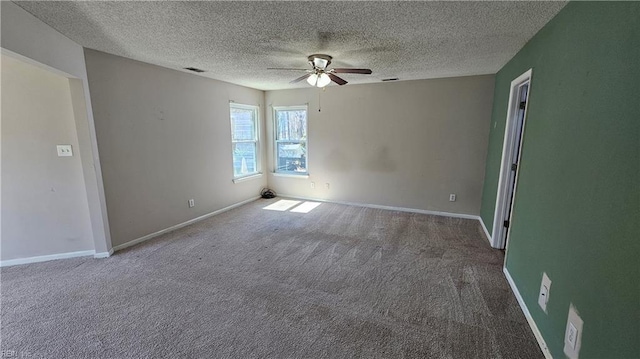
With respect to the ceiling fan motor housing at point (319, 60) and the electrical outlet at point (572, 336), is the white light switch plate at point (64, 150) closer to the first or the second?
the ceiling fan motor housing at point (319, 60)

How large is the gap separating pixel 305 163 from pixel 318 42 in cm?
315

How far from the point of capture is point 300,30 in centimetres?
222

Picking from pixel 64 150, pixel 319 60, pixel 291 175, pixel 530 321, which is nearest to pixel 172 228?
pixel 64 150

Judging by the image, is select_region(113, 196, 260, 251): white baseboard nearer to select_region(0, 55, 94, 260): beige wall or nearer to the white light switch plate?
select_region(0, 55, 94, 260): beige wall

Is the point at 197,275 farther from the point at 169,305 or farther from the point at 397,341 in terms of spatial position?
the point at 397,341

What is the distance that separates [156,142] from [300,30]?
2.53 metres

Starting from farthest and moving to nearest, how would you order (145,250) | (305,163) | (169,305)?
(305,163), (145,250), (169,305)

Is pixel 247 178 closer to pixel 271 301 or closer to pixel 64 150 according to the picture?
pixel 64 150

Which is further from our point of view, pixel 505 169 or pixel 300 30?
pixel 505 169

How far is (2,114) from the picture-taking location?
255 centimetres

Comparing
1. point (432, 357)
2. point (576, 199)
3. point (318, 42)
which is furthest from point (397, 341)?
point (318, 42)

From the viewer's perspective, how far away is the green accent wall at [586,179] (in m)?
1.12

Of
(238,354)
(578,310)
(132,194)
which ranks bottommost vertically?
(238,354)

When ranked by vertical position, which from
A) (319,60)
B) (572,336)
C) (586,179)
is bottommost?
(572,336)
